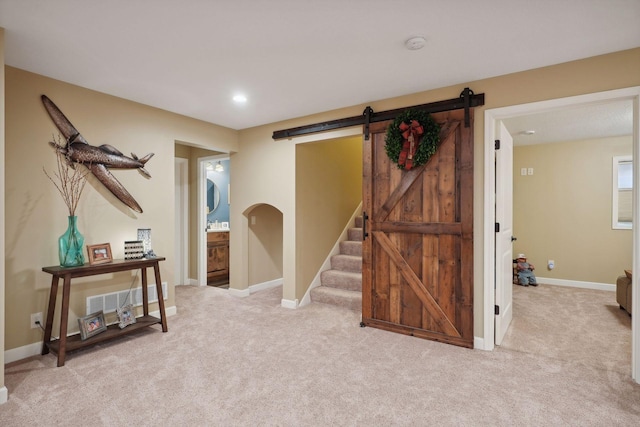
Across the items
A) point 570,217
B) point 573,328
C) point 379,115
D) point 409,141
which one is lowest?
point 573,328

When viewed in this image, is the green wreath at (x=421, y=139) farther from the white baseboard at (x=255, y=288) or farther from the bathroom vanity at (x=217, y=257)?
the bathroom vanity at (x=217, y=257)

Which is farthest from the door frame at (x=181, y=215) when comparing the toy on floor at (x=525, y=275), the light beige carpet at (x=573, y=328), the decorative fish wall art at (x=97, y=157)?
the toy on floor at (x=525, y=275)

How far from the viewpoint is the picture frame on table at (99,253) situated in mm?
3023

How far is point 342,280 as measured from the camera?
4555 millimetres

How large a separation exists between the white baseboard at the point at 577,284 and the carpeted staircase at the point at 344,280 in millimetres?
3392

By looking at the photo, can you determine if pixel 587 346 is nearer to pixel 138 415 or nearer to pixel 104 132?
pixel 138 415

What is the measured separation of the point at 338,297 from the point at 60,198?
318 cm

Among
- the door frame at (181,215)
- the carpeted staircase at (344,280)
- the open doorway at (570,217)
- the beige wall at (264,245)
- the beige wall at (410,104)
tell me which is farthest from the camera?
the door frame at (181,215)

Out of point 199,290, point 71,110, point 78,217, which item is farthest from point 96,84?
point 199,290

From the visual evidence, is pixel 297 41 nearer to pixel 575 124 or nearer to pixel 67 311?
pixel 67 311

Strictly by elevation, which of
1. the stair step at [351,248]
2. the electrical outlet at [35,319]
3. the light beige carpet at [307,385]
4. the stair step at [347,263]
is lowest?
the light beige carpet at [307,385]

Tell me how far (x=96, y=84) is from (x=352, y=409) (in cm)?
356

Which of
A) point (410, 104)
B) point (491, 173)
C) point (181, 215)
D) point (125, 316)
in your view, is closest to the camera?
point (491, 173)

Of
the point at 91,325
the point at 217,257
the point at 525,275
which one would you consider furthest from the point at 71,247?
the point at 525,275
